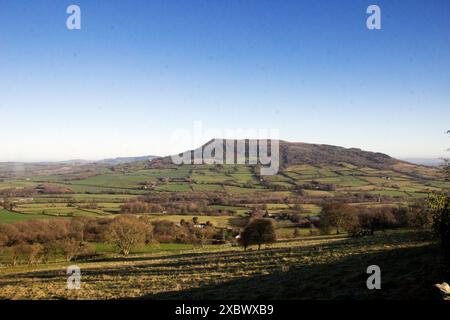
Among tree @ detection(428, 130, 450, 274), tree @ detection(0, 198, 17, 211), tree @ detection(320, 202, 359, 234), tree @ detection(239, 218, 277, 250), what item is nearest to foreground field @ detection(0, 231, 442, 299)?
tree @ detection(428, 130, 450, 274)

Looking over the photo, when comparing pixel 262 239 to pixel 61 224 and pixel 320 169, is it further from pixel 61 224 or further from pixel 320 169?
pixel 320 169

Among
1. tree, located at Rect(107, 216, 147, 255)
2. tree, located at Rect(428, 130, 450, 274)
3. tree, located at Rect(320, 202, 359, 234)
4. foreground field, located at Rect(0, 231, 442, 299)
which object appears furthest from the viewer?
tree, located at Rect(320, 202, 359, 234)

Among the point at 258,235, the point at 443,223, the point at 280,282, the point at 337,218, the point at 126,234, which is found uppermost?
the point at 443,223

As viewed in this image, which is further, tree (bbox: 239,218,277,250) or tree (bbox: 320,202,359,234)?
tree (bbox: 320,202,359,234)

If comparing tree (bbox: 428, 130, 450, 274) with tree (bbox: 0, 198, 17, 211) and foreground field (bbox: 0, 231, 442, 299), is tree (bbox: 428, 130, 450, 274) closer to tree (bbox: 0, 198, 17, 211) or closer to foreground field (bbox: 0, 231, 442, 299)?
foreground field (bbox: 0, 231, 442, 299)

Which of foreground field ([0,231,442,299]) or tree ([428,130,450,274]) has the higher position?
tree ([428,130,450,274])

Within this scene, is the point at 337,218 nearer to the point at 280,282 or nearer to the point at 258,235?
the point at 258,235

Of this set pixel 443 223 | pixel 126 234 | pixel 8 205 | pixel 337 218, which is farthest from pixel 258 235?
pixel 8 205

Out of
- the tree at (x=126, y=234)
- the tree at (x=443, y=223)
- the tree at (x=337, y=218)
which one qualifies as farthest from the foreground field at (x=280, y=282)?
the tree at (x=337, y=218)
